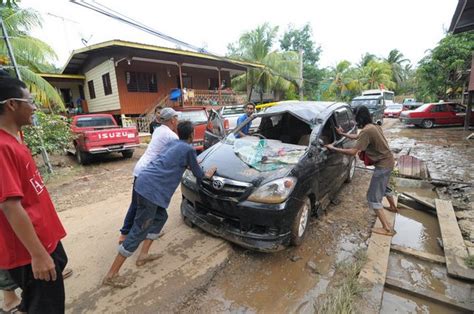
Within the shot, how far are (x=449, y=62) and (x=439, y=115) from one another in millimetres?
3518

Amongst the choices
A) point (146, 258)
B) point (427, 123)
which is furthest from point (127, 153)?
point (427, 123)

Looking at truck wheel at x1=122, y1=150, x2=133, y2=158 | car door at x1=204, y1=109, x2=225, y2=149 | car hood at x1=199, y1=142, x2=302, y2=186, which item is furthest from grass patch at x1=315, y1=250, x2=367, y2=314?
truck wheel at x1=122, y1=150, x2=133, y2=158

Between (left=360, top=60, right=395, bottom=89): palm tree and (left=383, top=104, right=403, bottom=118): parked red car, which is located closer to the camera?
(left=383, top=104, right=403, bottom=118): parked red car

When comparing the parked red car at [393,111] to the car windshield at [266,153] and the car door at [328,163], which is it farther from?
the car windshield at [266,153]

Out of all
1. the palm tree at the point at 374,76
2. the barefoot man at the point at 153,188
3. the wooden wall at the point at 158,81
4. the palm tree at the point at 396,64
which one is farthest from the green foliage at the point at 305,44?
the barefoot man at the point at 153,188

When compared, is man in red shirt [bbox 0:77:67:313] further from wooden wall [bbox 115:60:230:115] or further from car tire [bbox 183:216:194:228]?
wooden wall [bbox 115:60:230:115]

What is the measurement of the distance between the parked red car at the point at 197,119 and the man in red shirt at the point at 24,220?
6089 mm

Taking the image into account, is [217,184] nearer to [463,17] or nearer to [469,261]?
[469,261]

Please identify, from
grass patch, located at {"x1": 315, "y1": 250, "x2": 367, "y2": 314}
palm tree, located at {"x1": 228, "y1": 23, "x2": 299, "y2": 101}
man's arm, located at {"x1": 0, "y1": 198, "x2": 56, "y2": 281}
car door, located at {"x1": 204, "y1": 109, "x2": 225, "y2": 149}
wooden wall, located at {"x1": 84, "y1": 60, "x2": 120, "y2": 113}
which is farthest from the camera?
palm tree, located at {"x1": 228, "y1": 23, "x2": 299, "y2": 101}

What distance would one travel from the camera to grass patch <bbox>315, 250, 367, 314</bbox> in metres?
2.19

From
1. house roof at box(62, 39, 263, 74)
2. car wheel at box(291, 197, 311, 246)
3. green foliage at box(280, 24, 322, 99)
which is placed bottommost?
car wheel at box(291, 197, 311, 246)

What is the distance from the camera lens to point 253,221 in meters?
2.71

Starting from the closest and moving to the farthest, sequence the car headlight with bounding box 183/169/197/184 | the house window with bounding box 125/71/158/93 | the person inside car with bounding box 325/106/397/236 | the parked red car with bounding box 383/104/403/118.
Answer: the car headlight with bounding box 183/169/197/184
the person inside car with bounding box 325/106/397/236
the house window with bounding box 125/71/158/93
the parked red car with bounding box 383/104/403/118

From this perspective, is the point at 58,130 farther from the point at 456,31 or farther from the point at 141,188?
the point at 456,31
